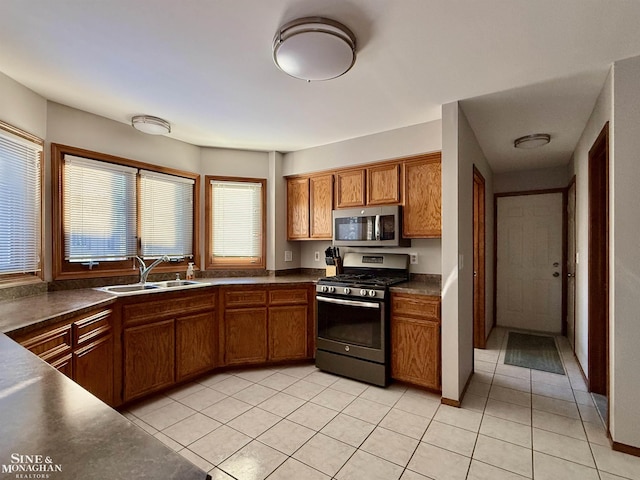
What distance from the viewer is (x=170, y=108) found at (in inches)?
109

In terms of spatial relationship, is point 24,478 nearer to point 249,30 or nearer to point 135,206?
point 249,30

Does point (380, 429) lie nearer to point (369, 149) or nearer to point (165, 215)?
point (369, 149)

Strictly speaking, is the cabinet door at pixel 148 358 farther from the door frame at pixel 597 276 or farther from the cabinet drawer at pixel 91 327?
the door frame at pixel 597 276

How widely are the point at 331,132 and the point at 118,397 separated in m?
2.96

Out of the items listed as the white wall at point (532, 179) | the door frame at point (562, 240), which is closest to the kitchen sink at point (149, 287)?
the door frame at point (562, 240)

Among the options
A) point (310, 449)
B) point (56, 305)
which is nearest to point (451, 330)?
point (310, 449)

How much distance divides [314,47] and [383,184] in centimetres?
183

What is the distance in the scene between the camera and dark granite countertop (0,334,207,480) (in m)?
0.55

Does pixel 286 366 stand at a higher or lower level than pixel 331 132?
lower

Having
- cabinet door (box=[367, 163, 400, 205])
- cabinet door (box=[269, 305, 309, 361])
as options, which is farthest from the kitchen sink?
cabinet door (box=[367, 163, 400, 205])

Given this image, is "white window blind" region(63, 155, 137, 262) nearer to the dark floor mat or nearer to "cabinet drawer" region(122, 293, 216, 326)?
"cabinet drawer" region(122, 293, 216, 326)

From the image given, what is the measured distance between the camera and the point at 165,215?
3523 millimetres

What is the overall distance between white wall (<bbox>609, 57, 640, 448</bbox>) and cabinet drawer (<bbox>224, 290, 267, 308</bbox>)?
2.76 metres
